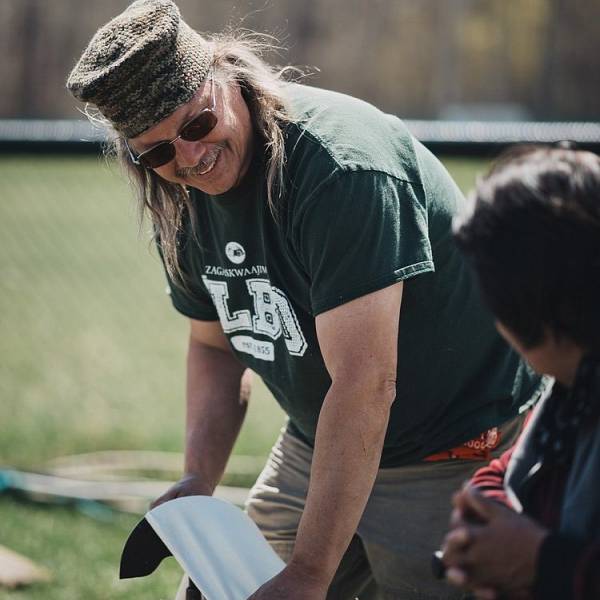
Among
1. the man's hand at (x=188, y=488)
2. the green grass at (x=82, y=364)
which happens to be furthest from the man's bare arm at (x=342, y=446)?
the green grass at (x=82, y=364)

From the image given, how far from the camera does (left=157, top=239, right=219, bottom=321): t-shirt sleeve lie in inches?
110

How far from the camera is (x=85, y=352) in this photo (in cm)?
703

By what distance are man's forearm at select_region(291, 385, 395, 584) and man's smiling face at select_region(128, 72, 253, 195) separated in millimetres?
579

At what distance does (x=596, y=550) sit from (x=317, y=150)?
109 cm

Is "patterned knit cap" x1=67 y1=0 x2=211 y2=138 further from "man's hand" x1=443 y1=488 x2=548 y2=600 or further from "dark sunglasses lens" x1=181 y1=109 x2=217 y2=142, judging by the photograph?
"man's hand" x1=443 y1=488 x2=548 y2=600

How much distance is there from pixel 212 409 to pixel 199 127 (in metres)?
0.88

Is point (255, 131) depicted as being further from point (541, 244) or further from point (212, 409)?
point (541, 244)

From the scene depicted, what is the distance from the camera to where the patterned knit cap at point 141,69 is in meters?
2.28

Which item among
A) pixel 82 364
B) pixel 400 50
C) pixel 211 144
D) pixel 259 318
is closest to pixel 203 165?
pixel 211 144

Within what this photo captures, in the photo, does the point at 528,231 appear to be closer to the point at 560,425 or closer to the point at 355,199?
the point at 560,425

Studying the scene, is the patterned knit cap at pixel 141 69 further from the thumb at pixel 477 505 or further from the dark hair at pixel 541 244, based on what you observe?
the thumb at pixel 477 505

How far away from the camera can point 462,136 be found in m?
5.15

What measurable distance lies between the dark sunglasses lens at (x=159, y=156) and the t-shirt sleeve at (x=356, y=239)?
34 centimetres

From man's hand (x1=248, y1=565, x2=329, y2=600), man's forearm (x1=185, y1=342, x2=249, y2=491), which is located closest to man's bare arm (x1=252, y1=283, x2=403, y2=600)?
man's hand (x1=248, y1=565, x2=329, y2=600)
